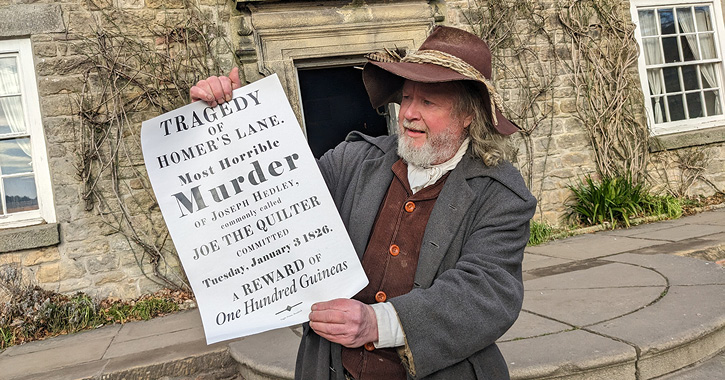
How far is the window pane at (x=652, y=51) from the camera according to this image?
23.7 feet

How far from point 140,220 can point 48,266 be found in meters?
0.88

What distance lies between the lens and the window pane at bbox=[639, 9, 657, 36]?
23.6 feet

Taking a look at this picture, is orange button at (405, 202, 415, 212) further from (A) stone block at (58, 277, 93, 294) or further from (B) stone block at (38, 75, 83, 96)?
(B) stone block at (38, 75, 83, 96)

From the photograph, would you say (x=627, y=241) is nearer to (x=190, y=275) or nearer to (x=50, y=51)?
(x=190, y=275)

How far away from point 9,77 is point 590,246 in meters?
5.89

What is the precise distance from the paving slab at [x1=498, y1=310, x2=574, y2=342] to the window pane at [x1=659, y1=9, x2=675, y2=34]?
586cm

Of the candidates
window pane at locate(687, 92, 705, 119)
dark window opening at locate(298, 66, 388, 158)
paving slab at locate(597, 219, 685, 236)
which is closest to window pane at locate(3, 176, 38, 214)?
dark window opening at locate(298, 66, 388, 158)

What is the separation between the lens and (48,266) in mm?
4973

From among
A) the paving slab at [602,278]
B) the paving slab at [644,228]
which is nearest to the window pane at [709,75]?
the paving slab at [644,228]

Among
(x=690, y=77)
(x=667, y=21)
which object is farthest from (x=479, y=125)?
(x=690, y=77)

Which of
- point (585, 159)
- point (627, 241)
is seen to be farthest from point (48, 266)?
point (585, 159)

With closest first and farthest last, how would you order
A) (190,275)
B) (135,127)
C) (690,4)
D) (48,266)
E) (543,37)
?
(190,275) → (48,266) → (135,127) → (543,37) → (690,4)

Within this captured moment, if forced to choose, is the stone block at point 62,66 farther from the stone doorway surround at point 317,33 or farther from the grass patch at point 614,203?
the grass patch at point 614,203

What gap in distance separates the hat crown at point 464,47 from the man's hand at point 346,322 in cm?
74
